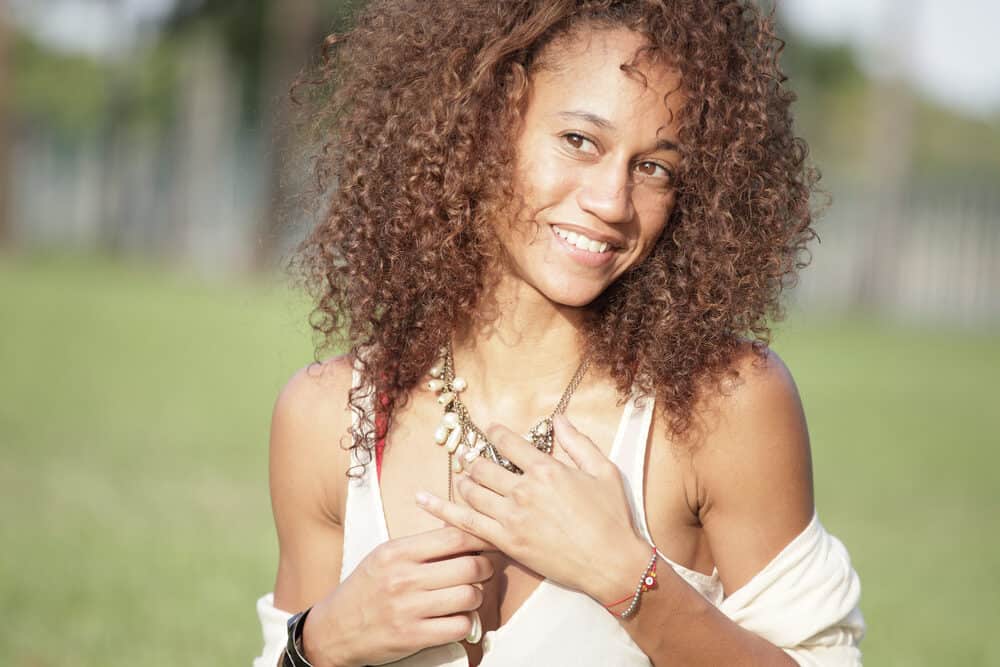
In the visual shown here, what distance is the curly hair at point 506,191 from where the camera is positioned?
264cm

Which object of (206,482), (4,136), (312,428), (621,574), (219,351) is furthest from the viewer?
(4,136)

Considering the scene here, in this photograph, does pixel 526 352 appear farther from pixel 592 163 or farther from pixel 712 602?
pixel 712 602

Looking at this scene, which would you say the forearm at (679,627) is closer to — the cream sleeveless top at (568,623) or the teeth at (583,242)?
the cream sleeveless top at (568,623)

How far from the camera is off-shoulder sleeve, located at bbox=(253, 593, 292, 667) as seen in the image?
8.92 ft

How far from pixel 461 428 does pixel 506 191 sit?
542mm

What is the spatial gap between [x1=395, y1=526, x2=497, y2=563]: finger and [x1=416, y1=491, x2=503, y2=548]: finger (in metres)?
0.02

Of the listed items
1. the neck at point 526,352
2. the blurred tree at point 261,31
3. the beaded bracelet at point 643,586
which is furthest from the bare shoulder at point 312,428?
the blurred tree at point 261,31

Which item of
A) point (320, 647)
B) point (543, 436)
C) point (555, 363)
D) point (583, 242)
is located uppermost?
point (583, 242)

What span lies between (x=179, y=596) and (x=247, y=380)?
7.51 metres

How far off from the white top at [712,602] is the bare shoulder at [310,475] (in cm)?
35

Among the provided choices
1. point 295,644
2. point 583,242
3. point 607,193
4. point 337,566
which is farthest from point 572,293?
point 295,644

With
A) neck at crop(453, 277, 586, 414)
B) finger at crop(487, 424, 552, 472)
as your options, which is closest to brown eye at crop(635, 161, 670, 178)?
neck at crop(453, 277, 586, 414)

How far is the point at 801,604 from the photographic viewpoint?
250 centimetres

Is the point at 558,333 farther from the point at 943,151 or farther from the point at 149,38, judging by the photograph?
the point at 943,151
